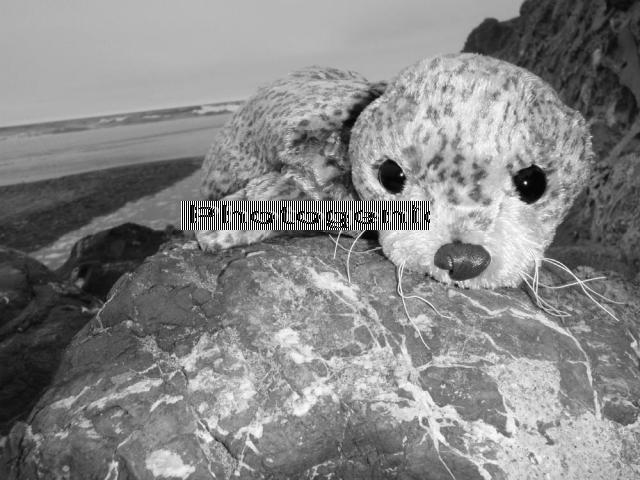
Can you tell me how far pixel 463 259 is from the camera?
1212 millimetres

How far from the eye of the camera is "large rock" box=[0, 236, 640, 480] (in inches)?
45.9

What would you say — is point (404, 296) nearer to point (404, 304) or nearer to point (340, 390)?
point (404, 304)

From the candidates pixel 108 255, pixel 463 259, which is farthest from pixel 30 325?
pixel 463 259

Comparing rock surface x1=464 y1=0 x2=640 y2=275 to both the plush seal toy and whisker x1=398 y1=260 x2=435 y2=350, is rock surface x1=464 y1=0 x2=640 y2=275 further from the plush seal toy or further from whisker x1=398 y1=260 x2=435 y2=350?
whisker x1=398 y1=260 x2=435 y2=350

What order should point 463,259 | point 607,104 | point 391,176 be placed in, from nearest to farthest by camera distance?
point 463,259
point 391,176
point 607,104

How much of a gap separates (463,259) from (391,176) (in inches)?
12.8

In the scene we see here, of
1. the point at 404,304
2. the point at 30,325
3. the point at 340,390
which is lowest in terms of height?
the point at 30,325

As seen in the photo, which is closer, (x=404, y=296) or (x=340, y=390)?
(x=340, y=390)

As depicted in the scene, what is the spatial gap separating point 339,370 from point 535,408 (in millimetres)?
519

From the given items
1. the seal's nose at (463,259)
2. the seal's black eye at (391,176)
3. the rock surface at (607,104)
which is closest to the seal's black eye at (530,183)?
the seal's nose at (463,259)

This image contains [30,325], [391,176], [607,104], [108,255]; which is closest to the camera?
[391,176]

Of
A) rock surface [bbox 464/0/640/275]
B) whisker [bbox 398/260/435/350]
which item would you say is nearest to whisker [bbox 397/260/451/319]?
whisker [bbox 398/260/435/350]

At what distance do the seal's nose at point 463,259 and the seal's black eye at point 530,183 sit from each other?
0.21 meters

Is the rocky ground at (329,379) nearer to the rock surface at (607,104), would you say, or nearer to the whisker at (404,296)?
the whisker at (404,296)
